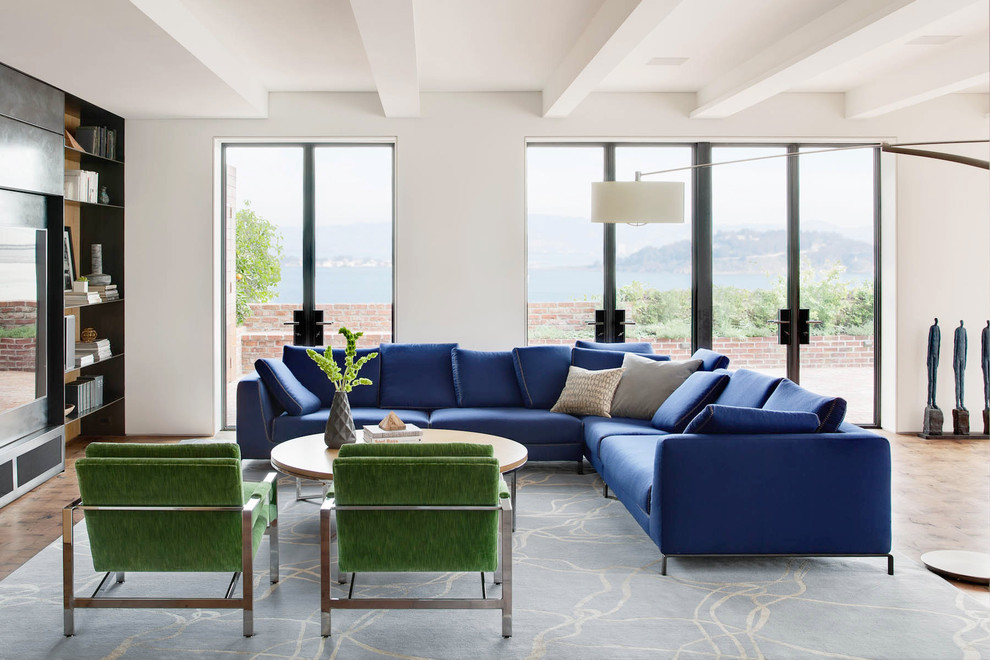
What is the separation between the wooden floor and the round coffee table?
125cm

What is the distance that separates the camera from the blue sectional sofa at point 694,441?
3.56 metres

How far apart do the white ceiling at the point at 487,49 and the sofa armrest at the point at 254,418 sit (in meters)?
2.06

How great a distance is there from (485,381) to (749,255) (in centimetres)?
275

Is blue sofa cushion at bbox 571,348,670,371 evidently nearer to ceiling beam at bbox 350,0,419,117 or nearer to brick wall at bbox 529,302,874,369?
brick wall at bbox 529,302,874,369

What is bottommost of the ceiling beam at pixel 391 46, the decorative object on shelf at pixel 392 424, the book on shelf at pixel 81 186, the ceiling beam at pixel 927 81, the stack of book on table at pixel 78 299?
the decorative object on shelf at pixel 392 424

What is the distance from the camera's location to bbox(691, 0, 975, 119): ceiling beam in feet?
13.2

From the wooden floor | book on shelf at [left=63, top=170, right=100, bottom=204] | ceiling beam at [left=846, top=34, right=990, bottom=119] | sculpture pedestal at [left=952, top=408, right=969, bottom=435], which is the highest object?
ceiling beam at [left=846, top=34, right=990, bottom=119]

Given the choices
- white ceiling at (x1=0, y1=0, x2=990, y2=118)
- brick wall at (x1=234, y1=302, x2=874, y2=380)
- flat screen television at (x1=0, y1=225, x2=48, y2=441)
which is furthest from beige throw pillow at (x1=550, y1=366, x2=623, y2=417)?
flat screen television at (x1=0, y1=225, x2=48, y2=441)

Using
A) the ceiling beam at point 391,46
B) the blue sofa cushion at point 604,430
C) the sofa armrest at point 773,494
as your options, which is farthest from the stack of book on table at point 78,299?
the sofa armrest at point 773,494

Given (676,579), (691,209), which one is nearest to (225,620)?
(676,579)

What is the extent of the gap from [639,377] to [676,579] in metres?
2.18

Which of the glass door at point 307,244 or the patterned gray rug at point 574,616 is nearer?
the patterned gray rug at point 574,616

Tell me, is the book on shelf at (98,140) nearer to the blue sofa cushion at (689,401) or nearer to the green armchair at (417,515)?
the green armchair at (417,515)

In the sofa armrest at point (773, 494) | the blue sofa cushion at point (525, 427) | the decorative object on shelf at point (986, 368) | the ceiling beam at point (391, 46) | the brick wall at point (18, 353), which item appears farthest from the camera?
the decorative object on shelf at point (986, 368)
